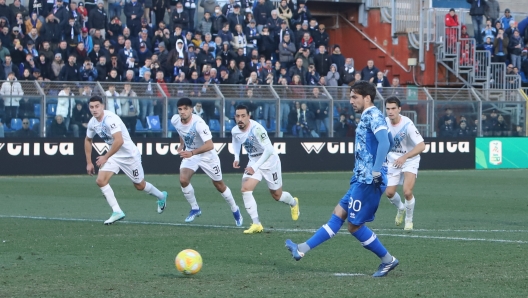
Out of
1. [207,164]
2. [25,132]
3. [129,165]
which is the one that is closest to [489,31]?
[25,132]

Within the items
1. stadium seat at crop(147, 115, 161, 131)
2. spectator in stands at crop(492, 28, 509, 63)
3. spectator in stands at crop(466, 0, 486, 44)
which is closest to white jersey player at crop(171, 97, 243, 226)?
stadium seat at crop(147, 115, 161, 131)

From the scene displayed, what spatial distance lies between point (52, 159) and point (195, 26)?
9698 mm

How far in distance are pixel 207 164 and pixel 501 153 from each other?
19430 mm

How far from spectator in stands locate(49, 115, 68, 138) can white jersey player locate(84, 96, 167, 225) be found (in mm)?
11121

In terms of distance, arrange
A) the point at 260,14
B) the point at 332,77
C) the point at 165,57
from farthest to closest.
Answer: the point at 260,14
the point at 332,77
the point at 165,57

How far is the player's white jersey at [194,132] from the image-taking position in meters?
14.5

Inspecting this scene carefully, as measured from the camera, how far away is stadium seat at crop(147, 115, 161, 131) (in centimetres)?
2705

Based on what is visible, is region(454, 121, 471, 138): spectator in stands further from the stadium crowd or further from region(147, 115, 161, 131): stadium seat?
region(147, 115, 161, 131): stadium seat

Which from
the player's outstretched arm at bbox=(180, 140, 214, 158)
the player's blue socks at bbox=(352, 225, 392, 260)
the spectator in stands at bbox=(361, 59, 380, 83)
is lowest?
the player's blue socks at bbox=(352, 225, 392, 260)

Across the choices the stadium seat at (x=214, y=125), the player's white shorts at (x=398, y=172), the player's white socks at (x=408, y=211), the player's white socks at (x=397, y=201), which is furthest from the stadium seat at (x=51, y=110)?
the player's white socks at (x=408, y=211)

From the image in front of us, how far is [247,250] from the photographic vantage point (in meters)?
10.8

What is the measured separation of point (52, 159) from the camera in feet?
84.3

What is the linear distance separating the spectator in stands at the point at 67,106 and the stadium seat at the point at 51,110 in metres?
0.09

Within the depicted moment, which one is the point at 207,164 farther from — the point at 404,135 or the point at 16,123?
the point at 16,123
